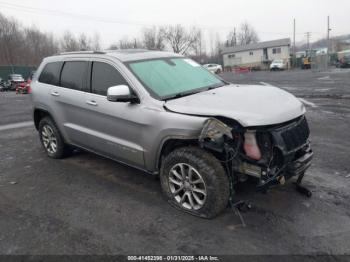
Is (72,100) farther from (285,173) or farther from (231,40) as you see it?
(231,40)

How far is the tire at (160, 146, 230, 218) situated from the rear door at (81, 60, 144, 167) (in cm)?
53

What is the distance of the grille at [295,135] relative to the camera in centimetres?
345

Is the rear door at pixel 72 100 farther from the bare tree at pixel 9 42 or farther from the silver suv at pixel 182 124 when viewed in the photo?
the bare tree at pixel 9 42

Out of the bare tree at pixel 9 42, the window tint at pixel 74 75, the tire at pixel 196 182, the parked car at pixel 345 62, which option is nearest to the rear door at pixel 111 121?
the window tint at pixel 74 75

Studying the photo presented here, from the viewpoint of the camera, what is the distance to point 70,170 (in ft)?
17.5

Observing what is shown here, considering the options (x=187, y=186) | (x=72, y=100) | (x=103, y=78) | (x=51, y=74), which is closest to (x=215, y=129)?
(x=187, y=186)

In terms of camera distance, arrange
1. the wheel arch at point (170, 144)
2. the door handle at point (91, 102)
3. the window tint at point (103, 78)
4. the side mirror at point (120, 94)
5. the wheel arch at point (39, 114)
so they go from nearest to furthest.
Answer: the wheel arch at point (170, 144) < the side mirror at point (120, 94) < the window tint at point (103, 78) < the door handle at point (91, 102) < the wheel arch at point (39, 114)

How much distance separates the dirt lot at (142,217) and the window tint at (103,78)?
4.48 feet

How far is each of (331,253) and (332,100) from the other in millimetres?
10153

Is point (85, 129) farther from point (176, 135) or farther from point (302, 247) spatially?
point (302, 247)

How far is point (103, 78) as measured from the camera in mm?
4527

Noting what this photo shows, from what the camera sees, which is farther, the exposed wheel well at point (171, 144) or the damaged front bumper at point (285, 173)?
the exposed wheel well at point (171, 144)

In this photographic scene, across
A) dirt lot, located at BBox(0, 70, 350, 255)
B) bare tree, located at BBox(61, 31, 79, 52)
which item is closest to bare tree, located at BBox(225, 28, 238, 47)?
bare tree, located at BBox(61, 31, 79, 52)

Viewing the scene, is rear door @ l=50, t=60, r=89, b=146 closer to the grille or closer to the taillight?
the taillight
